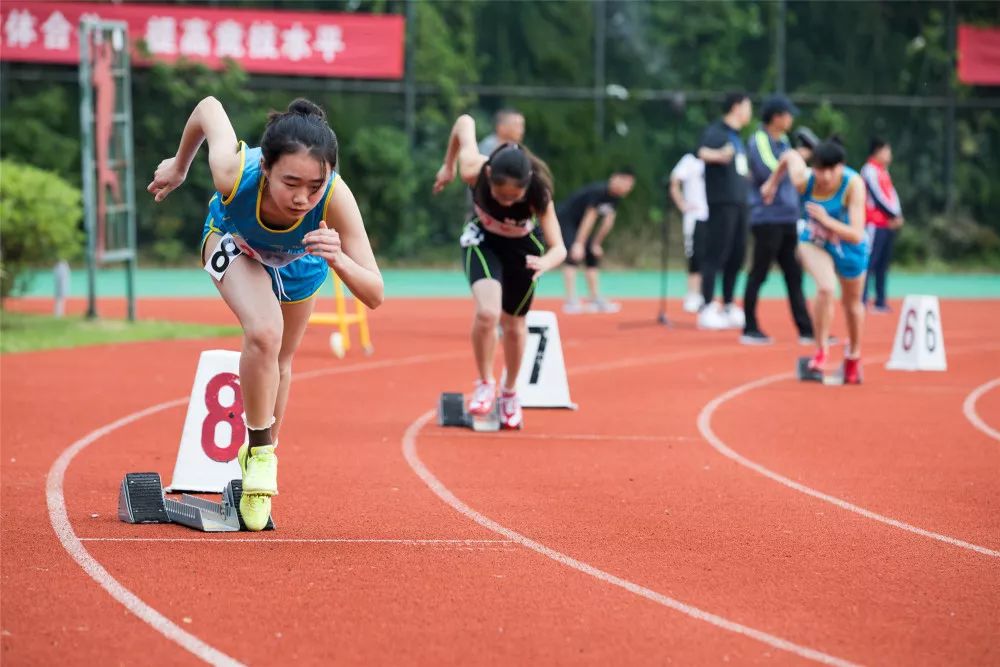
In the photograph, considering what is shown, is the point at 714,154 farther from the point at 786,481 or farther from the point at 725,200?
the point at 786,481

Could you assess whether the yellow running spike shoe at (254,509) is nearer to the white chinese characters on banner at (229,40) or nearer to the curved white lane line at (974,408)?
the curved white lane line at (974,408)

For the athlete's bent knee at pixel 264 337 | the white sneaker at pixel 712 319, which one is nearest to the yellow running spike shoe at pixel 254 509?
the athlete's bent knee at pixel 264 337

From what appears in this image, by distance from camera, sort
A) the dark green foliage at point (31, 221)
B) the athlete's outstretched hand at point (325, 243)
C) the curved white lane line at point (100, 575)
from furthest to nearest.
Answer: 1. the dark green foliage at point (31, 221)
2. the athlete's outstretched hand at point (325, 243)
3. the curved white lane line at point (100, 575)

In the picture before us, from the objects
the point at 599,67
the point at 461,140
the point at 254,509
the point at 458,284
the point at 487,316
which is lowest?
the point at 458,284

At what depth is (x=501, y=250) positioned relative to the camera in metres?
9.41

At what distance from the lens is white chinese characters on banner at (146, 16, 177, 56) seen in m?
25.5

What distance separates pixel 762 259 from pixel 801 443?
6053 mm

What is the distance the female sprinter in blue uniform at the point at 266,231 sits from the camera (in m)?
5.73

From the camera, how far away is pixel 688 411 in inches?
419

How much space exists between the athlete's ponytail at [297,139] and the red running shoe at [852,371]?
722 centimetres

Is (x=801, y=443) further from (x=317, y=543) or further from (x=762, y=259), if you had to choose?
(x=762, y=259)

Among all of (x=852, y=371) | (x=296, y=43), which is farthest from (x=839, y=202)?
(x=296, y=43)

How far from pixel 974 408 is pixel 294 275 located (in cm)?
631

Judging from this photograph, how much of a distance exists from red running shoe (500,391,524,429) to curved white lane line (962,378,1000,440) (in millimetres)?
2916
